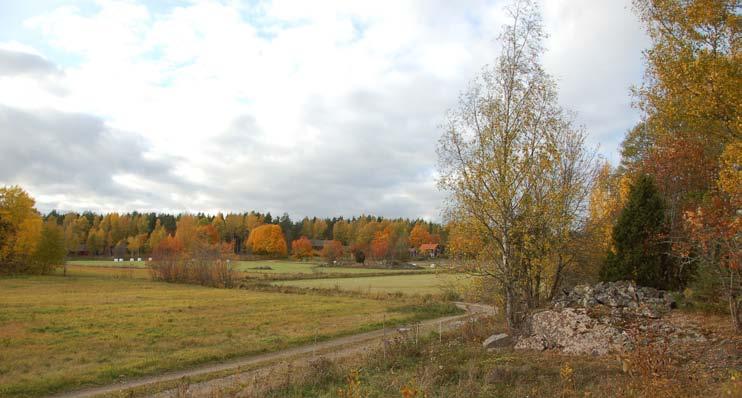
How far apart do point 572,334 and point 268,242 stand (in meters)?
120

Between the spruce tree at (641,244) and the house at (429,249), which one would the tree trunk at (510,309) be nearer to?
the spruce tree at (641,244)

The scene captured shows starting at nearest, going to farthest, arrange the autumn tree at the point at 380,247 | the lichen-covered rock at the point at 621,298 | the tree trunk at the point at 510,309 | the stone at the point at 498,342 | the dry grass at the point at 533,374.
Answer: the dry grass at the point at 533,374 < the stone at the point at 498,342 < the tree trunk at the point at 510,309 < the lichen-covered rock at the point at 621,298 < the autumn tree at the point at 380,247

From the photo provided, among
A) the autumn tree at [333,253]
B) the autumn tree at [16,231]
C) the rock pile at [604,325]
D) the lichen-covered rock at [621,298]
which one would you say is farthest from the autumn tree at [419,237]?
the rock pile at [604,325]

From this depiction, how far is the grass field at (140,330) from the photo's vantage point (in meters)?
15.0

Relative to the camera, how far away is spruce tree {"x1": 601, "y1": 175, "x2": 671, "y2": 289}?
19.6 meters

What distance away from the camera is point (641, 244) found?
1995cm

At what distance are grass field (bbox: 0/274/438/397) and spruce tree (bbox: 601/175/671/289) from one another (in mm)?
11690

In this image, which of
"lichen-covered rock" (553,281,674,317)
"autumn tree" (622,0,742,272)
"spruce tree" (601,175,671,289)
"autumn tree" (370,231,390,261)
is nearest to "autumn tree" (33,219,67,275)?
"autumn tree" (370,231,390,261)

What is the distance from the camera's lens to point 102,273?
248ft

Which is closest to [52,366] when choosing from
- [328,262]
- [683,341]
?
[683,341]

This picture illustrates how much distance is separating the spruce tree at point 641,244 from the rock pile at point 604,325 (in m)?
2.49

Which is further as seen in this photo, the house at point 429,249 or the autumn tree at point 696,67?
the house at point 429,249

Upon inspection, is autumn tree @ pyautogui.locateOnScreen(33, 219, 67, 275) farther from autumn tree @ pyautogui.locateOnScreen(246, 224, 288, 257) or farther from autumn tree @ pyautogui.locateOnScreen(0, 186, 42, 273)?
autumn tree @ pyautogui.locateOnScreen(246, 224, 288, 257)

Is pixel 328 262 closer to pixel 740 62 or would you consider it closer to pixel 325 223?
pixel 325 223
